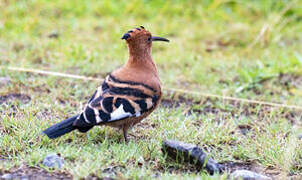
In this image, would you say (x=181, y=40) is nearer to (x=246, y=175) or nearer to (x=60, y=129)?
(x=60, y=129)

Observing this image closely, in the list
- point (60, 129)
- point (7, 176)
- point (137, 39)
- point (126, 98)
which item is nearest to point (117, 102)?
point (126, 98)

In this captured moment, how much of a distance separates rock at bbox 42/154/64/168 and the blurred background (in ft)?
8.03

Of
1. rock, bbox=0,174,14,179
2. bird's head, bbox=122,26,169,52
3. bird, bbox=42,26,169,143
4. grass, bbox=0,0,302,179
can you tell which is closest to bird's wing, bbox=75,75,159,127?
bird, bbox=42,26,169,143

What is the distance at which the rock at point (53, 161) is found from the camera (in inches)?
120

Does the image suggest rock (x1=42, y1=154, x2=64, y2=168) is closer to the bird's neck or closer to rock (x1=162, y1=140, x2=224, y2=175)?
rock (x1=162, y1=140, x2=224, y2=175)

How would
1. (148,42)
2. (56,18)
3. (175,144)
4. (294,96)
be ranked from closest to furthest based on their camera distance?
(175,144)
(148,42)
(294,96)
(56,18)

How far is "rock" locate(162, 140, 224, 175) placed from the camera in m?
3.11

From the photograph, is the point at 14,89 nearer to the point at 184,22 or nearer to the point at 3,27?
the point at 3,27

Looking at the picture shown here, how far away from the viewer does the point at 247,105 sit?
494 cm

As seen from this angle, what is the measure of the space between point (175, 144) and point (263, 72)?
2741 millimetres

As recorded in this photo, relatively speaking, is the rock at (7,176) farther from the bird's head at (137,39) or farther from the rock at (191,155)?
the bird's head at (137,39)

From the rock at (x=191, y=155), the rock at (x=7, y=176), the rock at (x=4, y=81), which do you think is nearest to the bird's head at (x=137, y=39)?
the rock at (x=191, y=155)

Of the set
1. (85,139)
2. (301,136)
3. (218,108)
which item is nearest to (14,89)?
(85,139)

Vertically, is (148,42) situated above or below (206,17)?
below
